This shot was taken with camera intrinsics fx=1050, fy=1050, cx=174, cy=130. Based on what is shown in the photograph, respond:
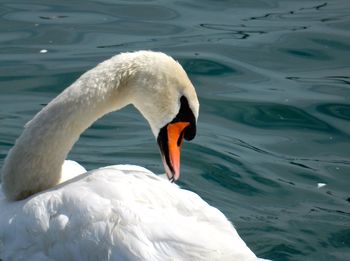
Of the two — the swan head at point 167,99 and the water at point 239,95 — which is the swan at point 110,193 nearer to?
the swan head at point 167,99

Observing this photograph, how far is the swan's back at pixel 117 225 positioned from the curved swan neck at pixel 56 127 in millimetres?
334

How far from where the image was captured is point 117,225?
5785mm

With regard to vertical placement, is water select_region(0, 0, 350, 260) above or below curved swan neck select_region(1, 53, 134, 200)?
below

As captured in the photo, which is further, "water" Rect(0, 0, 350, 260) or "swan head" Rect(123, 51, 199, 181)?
"water" Rect(0, 0, 350, 260)

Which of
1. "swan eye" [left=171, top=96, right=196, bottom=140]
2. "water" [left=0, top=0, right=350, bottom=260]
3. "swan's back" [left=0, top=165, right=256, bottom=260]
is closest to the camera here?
"swan's back" [left=0, top=165, right=256, bottom=260]

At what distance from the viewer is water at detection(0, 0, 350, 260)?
7.59 m

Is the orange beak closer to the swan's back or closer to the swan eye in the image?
the swan eye

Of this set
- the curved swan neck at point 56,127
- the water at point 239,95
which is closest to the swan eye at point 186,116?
the curved swan neck at point 56,127

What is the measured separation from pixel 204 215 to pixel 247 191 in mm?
1808

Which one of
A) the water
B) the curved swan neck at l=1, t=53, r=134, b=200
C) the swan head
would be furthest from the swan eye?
the water

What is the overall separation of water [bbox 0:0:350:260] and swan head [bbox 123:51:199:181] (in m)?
0.92

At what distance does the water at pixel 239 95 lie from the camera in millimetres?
7594

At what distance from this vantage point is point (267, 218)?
738cm

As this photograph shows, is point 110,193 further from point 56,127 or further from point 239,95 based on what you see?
point 239,95
